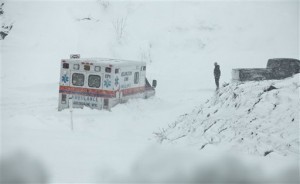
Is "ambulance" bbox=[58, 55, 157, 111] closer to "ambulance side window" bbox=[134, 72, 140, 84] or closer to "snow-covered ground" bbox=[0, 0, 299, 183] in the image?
"snow-covered ground" bbox=[0, 0, 299, 183]

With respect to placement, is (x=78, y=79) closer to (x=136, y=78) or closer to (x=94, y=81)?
(x=94, y=81)

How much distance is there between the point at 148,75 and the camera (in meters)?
29.4

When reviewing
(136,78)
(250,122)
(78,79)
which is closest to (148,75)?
(136,78)

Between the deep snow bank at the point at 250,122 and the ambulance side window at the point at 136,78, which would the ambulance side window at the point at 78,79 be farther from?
the deep snow bank at the point at 250,122

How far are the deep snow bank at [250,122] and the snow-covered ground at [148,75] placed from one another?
2.4 inches

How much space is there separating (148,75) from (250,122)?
18.6 metres

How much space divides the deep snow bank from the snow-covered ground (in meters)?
0.06

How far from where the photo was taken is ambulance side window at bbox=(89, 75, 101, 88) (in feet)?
53.9

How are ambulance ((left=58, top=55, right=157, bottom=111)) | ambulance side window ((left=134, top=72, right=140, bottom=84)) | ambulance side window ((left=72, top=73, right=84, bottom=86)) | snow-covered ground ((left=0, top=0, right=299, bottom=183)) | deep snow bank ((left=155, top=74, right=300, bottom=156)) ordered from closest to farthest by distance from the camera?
1. snow-covered ground ((left=0, top=0, right=299, bottom=183))
2. deep snow bank ((left=155, top=74, right=300, bottom=156))
3. ambulance ((left=58, top=55, right=157, bottom=111))
4. ambulance side window ((left=72, top=73, right=84, bottom=86))
5. ambulance side window ((left=134, top=72, right=140, bottom=84))

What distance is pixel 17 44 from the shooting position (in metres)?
30.2

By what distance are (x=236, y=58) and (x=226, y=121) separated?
78.2 ft

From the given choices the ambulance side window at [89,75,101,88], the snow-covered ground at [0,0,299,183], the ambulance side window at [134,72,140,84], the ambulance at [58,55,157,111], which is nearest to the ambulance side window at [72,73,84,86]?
the ambulance at [58,55,157,111]

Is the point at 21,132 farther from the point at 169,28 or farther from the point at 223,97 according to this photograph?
the point at 169,28

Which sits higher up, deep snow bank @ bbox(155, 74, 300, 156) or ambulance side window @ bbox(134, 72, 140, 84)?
ambulance side window @ bbox(134, 72, 140, 84)
